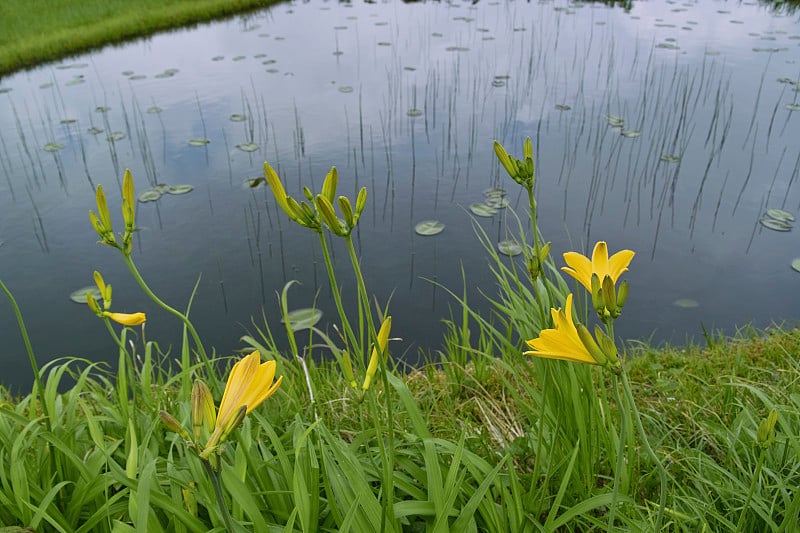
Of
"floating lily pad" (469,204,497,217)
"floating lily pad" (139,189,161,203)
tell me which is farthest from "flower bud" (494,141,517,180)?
"floating lily pad" (139,189,161,203)

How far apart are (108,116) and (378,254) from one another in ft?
13.9

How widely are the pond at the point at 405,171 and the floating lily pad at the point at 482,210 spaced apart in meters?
0.10

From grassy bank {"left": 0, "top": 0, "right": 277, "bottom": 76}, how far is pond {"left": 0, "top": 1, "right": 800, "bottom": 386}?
2.17ft

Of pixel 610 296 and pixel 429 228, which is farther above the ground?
pixel 610 296

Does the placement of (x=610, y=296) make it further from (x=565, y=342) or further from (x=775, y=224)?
(x=775, y=224)

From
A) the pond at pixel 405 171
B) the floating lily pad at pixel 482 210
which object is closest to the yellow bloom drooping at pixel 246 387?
the pond at pixel 405 171

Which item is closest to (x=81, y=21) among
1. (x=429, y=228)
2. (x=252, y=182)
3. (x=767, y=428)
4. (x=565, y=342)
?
(x=252, y=182)

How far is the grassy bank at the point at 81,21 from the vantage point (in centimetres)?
855

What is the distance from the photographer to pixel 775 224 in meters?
3.96

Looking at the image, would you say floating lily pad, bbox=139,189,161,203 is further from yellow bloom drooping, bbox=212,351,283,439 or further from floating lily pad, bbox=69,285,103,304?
yellow bloom drooping, bbox=212,351,283,439

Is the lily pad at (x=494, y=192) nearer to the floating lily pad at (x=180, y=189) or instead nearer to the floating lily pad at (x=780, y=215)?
the floating lily pad at (x=780, y=215)

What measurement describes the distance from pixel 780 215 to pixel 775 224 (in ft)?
0.46

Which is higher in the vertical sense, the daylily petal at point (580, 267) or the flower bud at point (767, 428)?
the daylily petal at point (580, 267)

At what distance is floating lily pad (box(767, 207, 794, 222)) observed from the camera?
4.01 m
